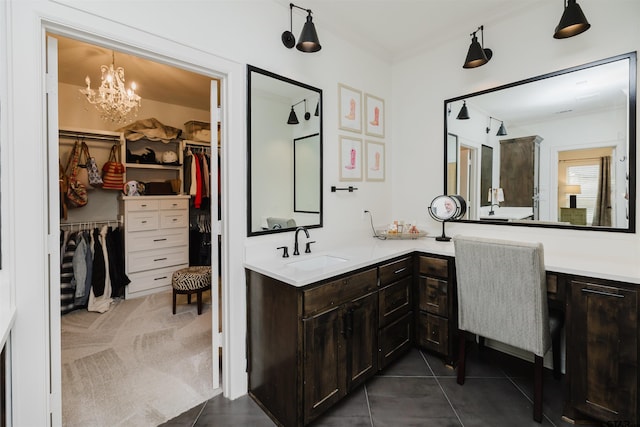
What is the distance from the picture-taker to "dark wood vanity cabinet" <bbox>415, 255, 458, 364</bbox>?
87.4 inches

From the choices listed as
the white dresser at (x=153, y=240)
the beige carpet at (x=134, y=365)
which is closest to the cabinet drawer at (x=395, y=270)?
the beige carpet at (x=134, y=365)

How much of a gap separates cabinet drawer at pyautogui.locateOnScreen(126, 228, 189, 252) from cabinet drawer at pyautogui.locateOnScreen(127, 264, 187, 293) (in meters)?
0.32

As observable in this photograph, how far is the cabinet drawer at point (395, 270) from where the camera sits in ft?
6.83

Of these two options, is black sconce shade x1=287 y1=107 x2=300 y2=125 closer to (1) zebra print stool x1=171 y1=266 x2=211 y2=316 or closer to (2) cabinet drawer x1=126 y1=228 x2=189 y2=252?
(1) zebra print stool x1=171 y1=266 x2=211 y2=316

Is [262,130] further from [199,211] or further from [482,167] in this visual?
[199,211]

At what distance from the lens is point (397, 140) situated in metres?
3.16

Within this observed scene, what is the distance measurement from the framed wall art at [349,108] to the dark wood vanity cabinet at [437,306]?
1.33 m

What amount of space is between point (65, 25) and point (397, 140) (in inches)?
107

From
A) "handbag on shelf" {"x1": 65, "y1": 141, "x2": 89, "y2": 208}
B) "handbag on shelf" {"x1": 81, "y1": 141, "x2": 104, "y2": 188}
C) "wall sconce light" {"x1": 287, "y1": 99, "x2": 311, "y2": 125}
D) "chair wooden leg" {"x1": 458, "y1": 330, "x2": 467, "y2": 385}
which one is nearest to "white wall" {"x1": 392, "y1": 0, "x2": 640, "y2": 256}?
"chair wooden leg" {"x1": 458, "y1": 330, "x2": 467, "y2": 385}

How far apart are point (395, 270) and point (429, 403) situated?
0.86m

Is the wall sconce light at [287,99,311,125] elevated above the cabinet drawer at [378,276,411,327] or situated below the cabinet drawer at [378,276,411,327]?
above

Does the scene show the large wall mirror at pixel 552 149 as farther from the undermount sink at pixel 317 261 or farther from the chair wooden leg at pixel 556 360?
the undermount sink at pixel 317 261

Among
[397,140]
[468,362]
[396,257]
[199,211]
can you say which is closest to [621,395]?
[468,362]

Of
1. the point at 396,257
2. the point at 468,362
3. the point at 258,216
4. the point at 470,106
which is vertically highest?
the point at 470,106
